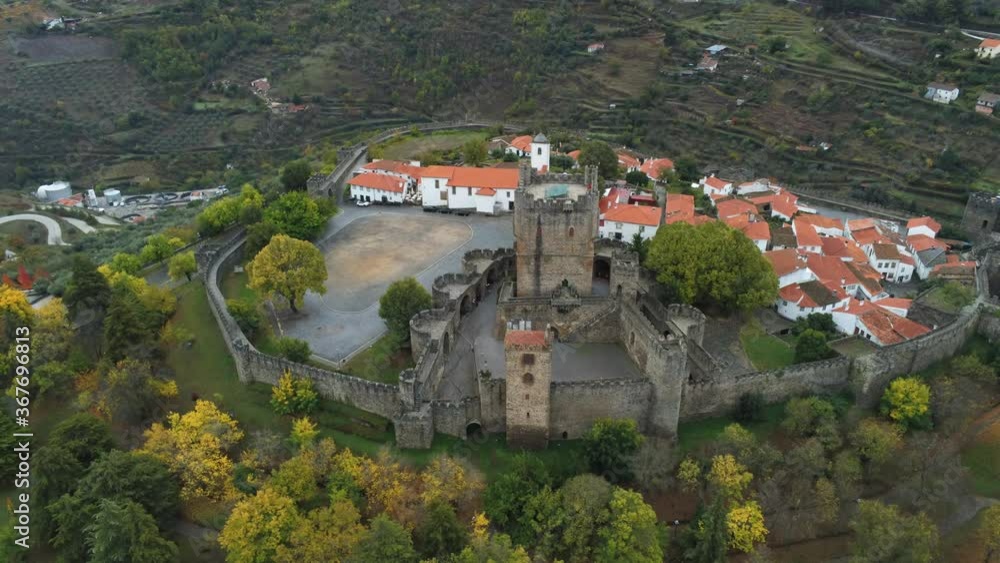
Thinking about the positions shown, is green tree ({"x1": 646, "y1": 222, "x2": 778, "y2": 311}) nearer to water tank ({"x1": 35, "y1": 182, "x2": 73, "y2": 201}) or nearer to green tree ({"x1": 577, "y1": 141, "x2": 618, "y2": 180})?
green tree ({"x1": 577, "y1": 141, "x2": 618, "y2": 180})

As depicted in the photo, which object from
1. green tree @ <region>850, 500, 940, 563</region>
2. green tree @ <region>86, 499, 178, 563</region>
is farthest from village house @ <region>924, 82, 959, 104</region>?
green tree @ <region>86, 499, 178, 563</region>

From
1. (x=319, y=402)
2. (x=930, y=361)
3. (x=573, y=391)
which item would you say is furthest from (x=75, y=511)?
(x=930, y=361)

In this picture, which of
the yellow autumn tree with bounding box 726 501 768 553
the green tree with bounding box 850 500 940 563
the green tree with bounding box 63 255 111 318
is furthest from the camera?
the green tree with bounding box 63 255 111 318

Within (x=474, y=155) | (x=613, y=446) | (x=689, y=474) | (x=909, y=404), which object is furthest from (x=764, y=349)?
(x=474, y=155)

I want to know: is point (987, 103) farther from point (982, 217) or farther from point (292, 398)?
point (292, 398)

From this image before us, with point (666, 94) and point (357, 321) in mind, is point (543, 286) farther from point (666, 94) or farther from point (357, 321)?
point (666, 94)

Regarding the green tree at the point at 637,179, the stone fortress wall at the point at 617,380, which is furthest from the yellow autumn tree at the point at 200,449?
the green tree at the point at 637,179

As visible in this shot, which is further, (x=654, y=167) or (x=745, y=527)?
(x=654, y=167)
